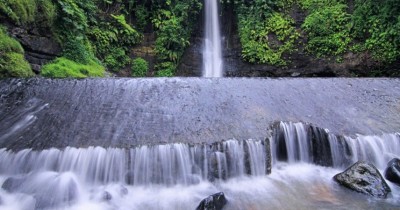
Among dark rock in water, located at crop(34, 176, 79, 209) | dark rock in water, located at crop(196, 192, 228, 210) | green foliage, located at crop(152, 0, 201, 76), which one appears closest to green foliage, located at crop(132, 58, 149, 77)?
green foliage, located at crop(152, 0, 201, 76)

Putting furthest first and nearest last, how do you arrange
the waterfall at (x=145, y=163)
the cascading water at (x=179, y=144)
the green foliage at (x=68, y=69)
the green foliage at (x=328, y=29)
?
the green foliage at (x=328, y=29)
the green foliage at (x=68, y=69)
the waterfall at (x=145, y=163)
the cascading water at (x=179, y=144)

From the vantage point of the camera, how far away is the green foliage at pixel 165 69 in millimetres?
15554

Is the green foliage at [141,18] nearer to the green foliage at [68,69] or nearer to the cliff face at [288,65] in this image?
the cliff face at [288,65]

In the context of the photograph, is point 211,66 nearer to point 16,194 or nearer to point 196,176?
point 196,176

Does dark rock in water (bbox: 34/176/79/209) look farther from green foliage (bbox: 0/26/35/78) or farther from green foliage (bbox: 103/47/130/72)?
green foliage (bbox: 103/47/130/72)

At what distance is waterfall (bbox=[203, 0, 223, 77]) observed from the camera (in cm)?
1608

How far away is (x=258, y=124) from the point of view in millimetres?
6809

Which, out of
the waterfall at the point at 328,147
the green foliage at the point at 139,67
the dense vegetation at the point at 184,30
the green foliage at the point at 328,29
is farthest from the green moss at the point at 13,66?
the green foliage at the point at 328,29

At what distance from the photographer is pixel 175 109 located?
7.17 metres

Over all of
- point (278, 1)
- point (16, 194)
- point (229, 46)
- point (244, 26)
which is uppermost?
point (278, 1)

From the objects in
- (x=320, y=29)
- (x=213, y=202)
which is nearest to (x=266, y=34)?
(x=320, y=29)

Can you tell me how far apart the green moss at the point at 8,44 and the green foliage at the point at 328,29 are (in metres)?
12.2

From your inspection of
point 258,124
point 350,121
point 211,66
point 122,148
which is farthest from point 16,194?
point 211,66

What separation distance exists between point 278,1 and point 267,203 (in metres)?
13.8
